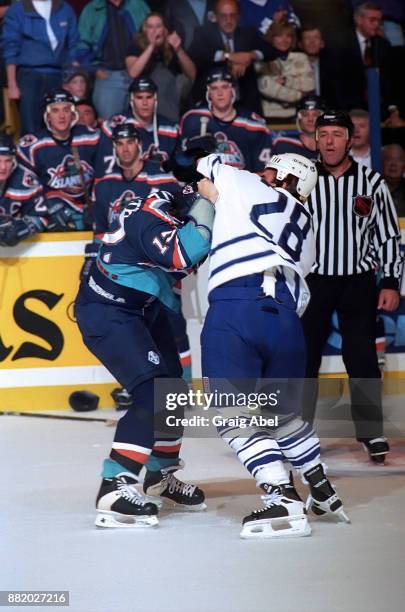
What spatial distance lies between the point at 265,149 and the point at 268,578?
4.57m

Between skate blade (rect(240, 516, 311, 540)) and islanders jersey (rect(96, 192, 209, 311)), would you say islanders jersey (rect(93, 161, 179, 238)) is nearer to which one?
islanders jersey (rect(96, 192, 209, 311))

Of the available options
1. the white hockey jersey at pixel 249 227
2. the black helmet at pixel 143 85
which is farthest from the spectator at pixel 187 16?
the white hockey jersey at pixel 249 227

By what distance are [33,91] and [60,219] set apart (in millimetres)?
1341

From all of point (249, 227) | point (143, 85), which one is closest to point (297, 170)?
point (249, 227)

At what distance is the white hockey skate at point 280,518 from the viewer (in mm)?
4582

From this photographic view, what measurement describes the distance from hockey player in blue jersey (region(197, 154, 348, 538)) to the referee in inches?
51.1

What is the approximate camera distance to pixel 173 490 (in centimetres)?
515

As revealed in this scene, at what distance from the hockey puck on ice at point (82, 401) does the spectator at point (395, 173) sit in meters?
2.54

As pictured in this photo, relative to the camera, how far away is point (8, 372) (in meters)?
7.57

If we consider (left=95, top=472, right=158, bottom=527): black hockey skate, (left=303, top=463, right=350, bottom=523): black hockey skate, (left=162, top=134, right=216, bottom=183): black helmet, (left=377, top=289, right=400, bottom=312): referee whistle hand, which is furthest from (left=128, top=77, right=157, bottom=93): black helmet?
(left=303, top=463, right=350, bottom=523): black hockey skate

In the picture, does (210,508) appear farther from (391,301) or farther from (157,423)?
(391,301)

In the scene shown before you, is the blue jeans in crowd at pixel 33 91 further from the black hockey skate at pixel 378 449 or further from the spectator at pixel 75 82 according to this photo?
the black hockey skate at pixel 378 449

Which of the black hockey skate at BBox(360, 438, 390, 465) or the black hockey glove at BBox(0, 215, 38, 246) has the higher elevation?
the black hockey glove at BBox(0, 215, 38, 246)

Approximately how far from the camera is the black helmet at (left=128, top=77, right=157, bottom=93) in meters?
8.16
